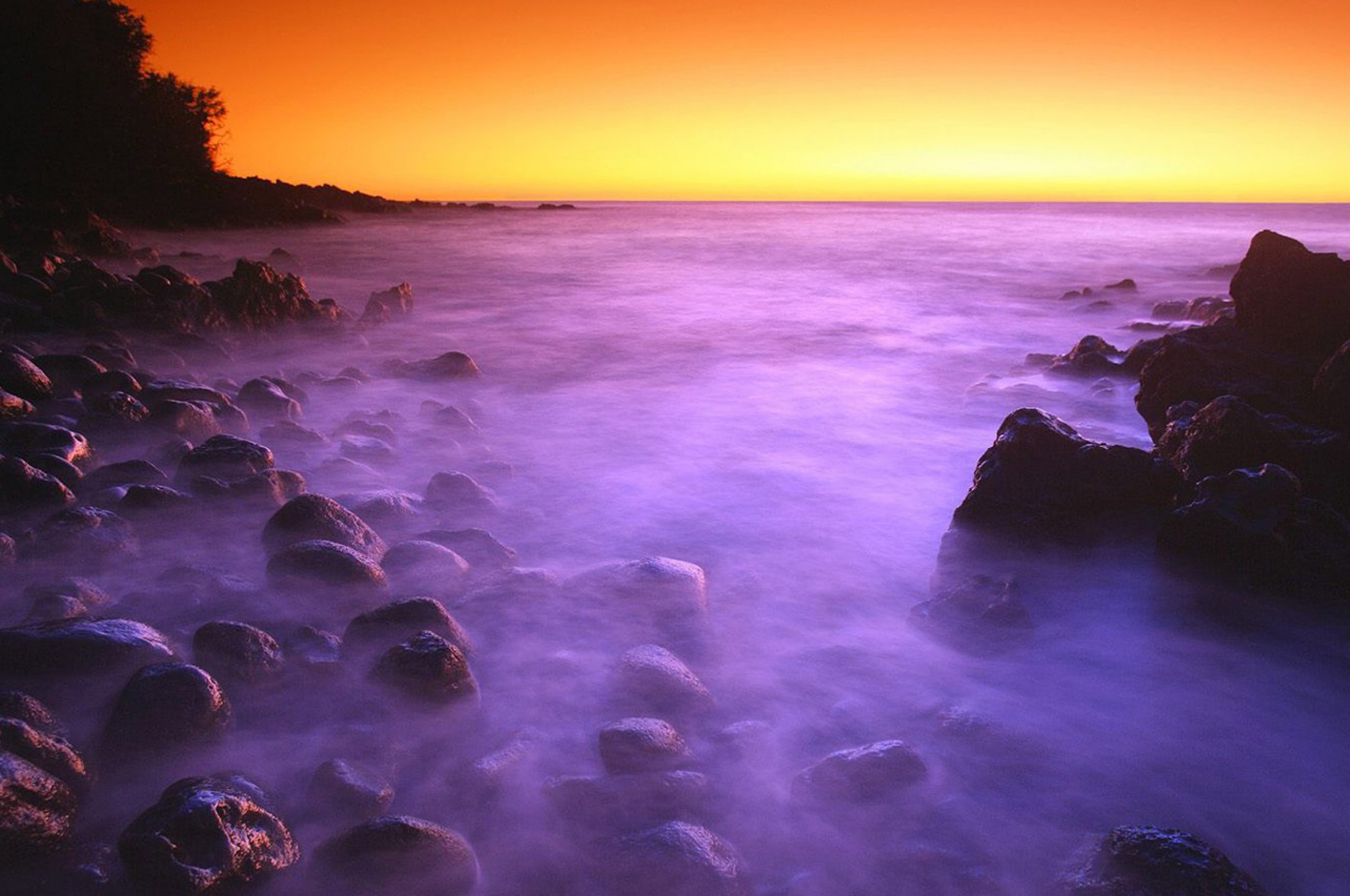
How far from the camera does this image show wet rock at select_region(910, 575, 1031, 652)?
11.4ft

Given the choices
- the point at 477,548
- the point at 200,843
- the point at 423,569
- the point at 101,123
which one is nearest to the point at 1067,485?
the point at 477,548

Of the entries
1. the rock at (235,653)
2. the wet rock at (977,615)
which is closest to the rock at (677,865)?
the rock at (235,653)

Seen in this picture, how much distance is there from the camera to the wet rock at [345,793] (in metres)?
2.32

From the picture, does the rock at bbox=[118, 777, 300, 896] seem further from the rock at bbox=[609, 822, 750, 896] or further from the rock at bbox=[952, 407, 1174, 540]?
the rock at bbox=[952, 407, 1174, 540]

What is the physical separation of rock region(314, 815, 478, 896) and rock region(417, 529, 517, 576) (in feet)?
6.09

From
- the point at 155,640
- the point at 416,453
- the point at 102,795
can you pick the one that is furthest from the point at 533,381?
the point at 102,795

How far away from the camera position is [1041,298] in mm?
17188

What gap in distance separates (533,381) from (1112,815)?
7.14m

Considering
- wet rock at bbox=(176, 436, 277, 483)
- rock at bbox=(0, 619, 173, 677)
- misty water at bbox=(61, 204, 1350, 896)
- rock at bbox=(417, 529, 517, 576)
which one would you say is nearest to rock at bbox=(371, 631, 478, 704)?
misty water at bbox=(61, 204, 1350, 896)

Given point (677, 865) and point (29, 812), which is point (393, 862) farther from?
point (29, 812)

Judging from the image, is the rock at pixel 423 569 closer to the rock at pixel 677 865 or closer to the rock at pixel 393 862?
the rock at pixel 393 862

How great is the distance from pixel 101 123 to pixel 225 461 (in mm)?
22938

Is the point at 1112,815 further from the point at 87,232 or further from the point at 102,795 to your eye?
the point at 87,232

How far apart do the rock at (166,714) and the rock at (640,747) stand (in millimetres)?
1221
